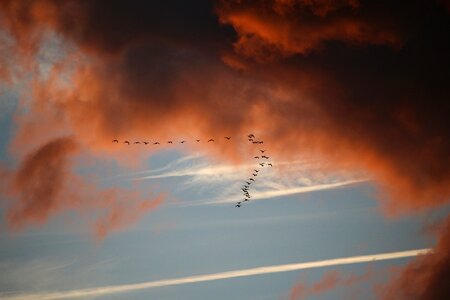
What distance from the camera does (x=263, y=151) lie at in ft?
649

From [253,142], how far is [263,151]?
11460 millimetres

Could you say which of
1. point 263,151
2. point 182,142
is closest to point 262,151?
point 263,151

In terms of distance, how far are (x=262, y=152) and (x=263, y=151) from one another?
0.63 meters

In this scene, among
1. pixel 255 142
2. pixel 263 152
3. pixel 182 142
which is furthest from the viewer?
pixel 263 152

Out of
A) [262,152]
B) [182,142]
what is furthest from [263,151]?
[182,142]

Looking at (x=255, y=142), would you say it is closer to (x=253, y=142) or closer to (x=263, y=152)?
(x=253, y=142)

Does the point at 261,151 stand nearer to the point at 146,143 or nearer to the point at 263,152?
the point at 263,152

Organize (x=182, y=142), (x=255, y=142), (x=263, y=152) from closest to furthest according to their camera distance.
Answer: (x=182, y=142) < (x=255, y=142) < (x=263, y=152)

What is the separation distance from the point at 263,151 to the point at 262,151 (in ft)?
2.47

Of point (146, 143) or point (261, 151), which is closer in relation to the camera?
point (146, 143)

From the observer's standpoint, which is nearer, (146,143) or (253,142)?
(146,143)

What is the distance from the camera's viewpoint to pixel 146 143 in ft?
564

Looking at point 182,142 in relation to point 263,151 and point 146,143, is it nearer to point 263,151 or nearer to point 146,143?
point 146,143

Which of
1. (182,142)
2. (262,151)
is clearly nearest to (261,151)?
(262,151)
